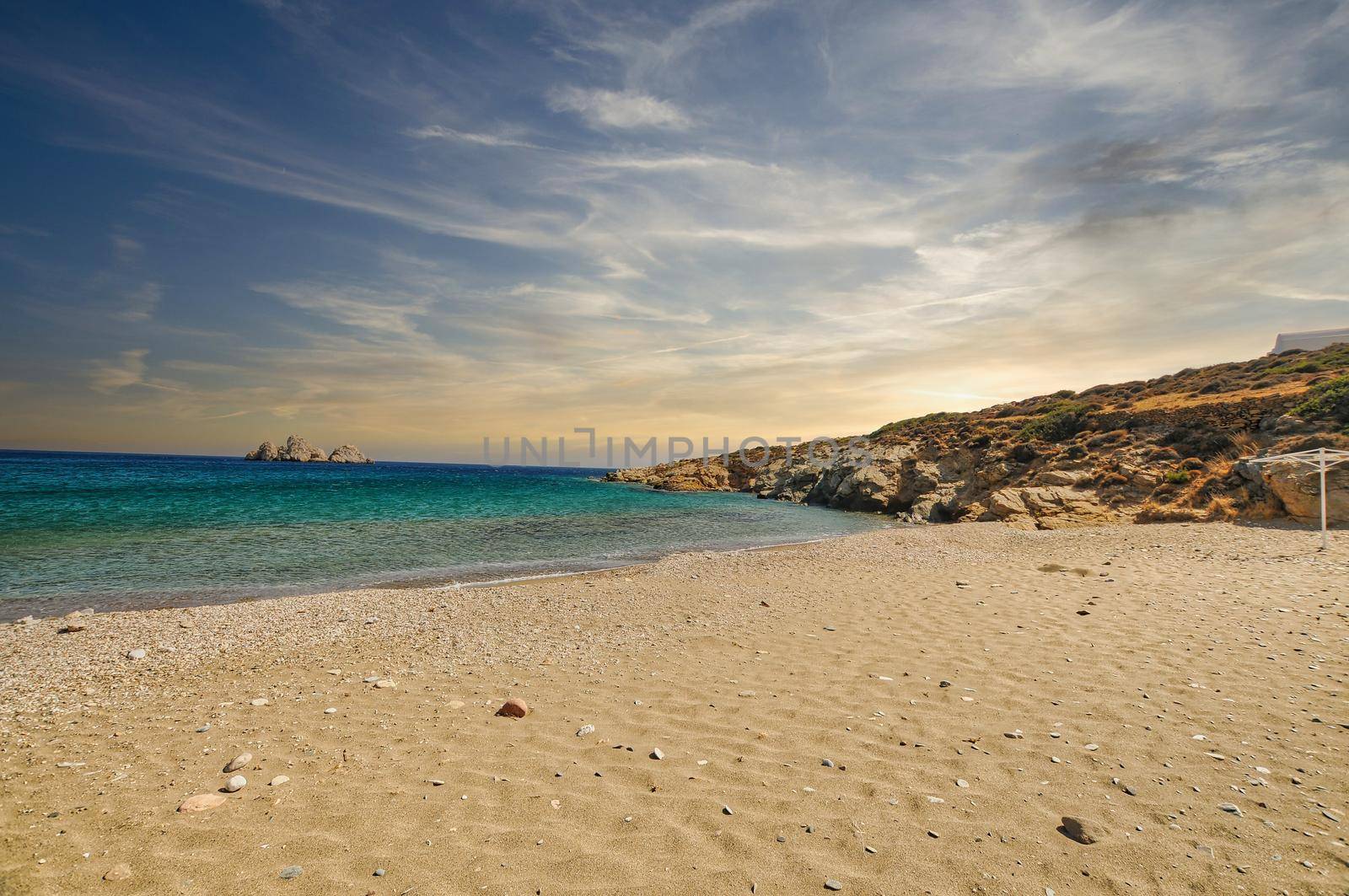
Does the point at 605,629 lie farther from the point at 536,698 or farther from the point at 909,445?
the point at 909,445

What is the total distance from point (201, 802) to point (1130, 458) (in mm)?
38353

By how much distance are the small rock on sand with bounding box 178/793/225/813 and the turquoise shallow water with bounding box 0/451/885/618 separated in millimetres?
11480

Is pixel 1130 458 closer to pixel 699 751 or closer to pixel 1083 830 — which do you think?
pixel 1083 830

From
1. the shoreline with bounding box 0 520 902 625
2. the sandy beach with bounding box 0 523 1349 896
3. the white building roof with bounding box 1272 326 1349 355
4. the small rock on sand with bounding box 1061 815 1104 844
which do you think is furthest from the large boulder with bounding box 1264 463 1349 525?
the white building roof with bounding box 1272 326 1349 355

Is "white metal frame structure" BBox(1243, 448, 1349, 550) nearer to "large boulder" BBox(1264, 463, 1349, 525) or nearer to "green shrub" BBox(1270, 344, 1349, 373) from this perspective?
"large boulder" BBox(1264, 463, 1349, 525)

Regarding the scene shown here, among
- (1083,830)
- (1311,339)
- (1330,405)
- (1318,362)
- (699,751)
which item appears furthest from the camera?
(1311,339)

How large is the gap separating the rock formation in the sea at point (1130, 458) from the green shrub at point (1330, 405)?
2.3 inches

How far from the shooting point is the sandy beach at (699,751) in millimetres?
3607

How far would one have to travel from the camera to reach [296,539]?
22.8 m

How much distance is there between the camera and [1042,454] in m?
35.8

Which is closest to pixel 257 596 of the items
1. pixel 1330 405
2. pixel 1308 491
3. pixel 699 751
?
pixel 699 751

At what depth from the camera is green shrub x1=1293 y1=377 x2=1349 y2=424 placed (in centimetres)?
2302

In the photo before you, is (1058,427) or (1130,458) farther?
(1058,427)

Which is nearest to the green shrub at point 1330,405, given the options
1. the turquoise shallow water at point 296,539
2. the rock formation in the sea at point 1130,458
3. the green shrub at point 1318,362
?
the rock formation in the sea at point 1130,458
